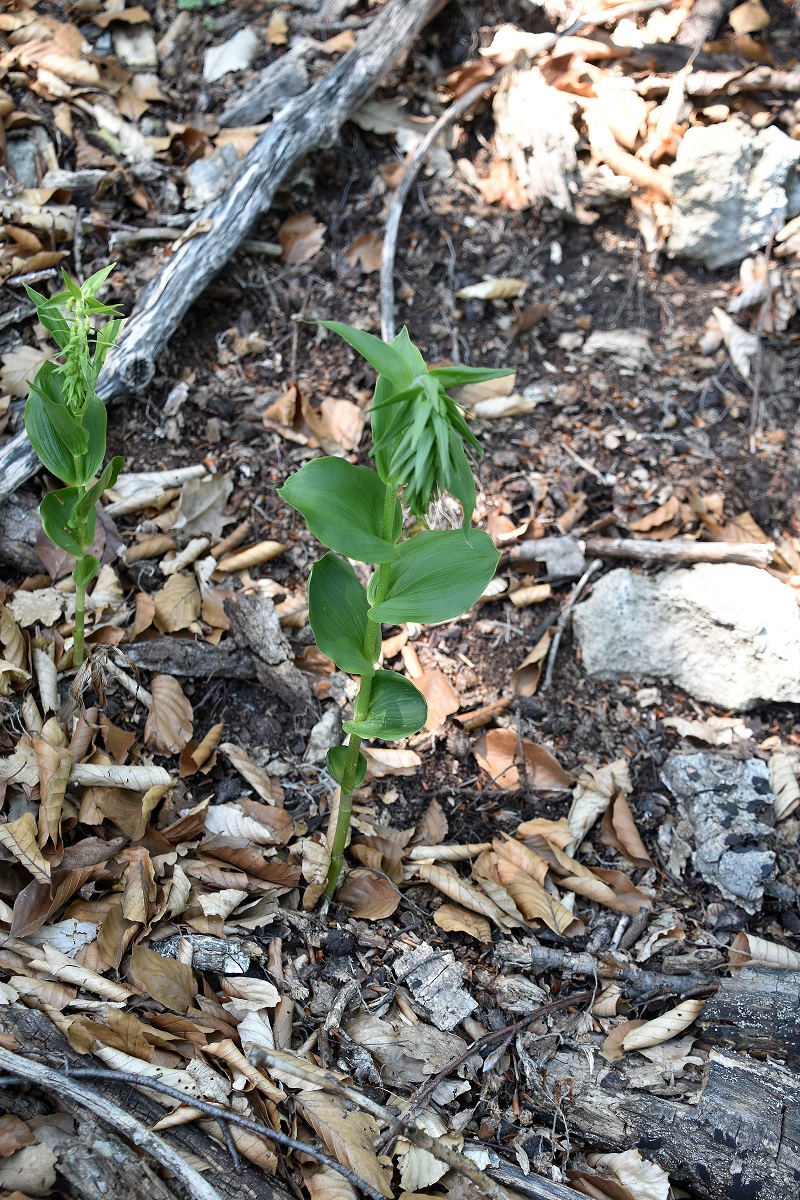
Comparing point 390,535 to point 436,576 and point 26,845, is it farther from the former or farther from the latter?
point 26,845

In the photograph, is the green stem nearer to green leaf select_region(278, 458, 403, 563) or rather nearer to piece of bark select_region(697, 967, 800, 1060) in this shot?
green leaf select_region(278, 458, 403, 563)

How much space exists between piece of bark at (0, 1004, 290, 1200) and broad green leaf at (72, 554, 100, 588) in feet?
3.65

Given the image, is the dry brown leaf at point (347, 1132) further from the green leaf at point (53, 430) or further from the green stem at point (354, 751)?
the green leaf at point (53, 430)

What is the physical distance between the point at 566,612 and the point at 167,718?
5.18 ft

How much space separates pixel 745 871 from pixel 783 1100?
79 cm

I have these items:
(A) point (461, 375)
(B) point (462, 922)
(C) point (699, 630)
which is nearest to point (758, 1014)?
(B) point (462, 922)

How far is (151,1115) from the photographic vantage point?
179cm

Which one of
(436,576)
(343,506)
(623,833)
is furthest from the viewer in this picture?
(623,833)

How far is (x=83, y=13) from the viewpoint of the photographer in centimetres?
403

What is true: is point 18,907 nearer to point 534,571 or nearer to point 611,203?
point 534,571

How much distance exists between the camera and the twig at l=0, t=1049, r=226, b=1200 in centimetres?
169

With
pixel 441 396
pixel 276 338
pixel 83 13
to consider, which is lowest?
pixel 276 338

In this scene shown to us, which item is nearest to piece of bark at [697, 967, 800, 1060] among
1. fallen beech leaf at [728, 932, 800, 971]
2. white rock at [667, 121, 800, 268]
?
fallen beech leaf at [728, 932, 800, 971]

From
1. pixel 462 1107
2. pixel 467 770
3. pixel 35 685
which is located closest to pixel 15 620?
pixel 35 685
